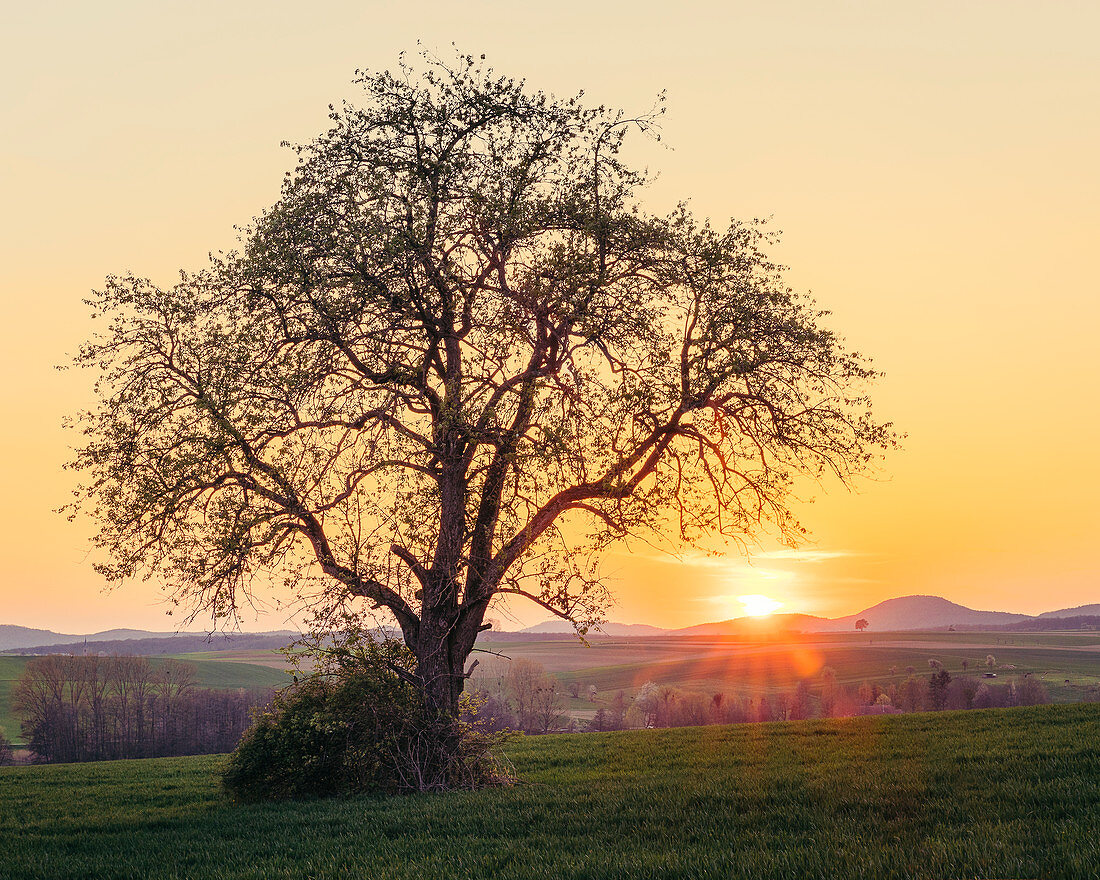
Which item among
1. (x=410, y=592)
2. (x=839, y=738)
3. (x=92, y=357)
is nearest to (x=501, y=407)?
(x=410, y=592)

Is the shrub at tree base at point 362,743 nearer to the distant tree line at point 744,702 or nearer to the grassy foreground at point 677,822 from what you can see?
the grassy foreground at point 677,822

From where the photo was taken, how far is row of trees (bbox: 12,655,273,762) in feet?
336

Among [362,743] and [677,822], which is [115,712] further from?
[677,822]

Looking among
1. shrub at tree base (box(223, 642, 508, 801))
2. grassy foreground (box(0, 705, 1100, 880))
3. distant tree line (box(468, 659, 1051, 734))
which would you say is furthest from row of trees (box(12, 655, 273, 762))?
grassy foreground (box(0, 705, 1100, 880))

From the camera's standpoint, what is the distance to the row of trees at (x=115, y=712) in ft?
336

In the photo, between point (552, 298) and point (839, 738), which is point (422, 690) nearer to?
point (552, 298)

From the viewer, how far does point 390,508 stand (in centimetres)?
1828

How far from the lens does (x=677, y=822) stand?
12.1 meters

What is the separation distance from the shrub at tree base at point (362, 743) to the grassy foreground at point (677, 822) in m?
1.19

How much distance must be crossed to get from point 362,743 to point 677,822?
8721 millimetres

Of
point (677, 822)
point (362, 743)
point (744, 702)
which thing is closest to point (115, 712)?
point (744, 702)

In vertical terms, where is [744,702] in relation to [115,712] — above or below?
below

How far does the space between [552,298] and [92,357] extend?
38.2 feet

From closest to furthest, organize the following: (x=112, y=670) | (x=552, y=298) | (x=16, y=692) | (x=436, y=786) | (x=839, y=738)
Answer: (x=436, y=786), (x=552, y=298), (x=839, y=738), (x=16, y=692), (x=112, y=670)
